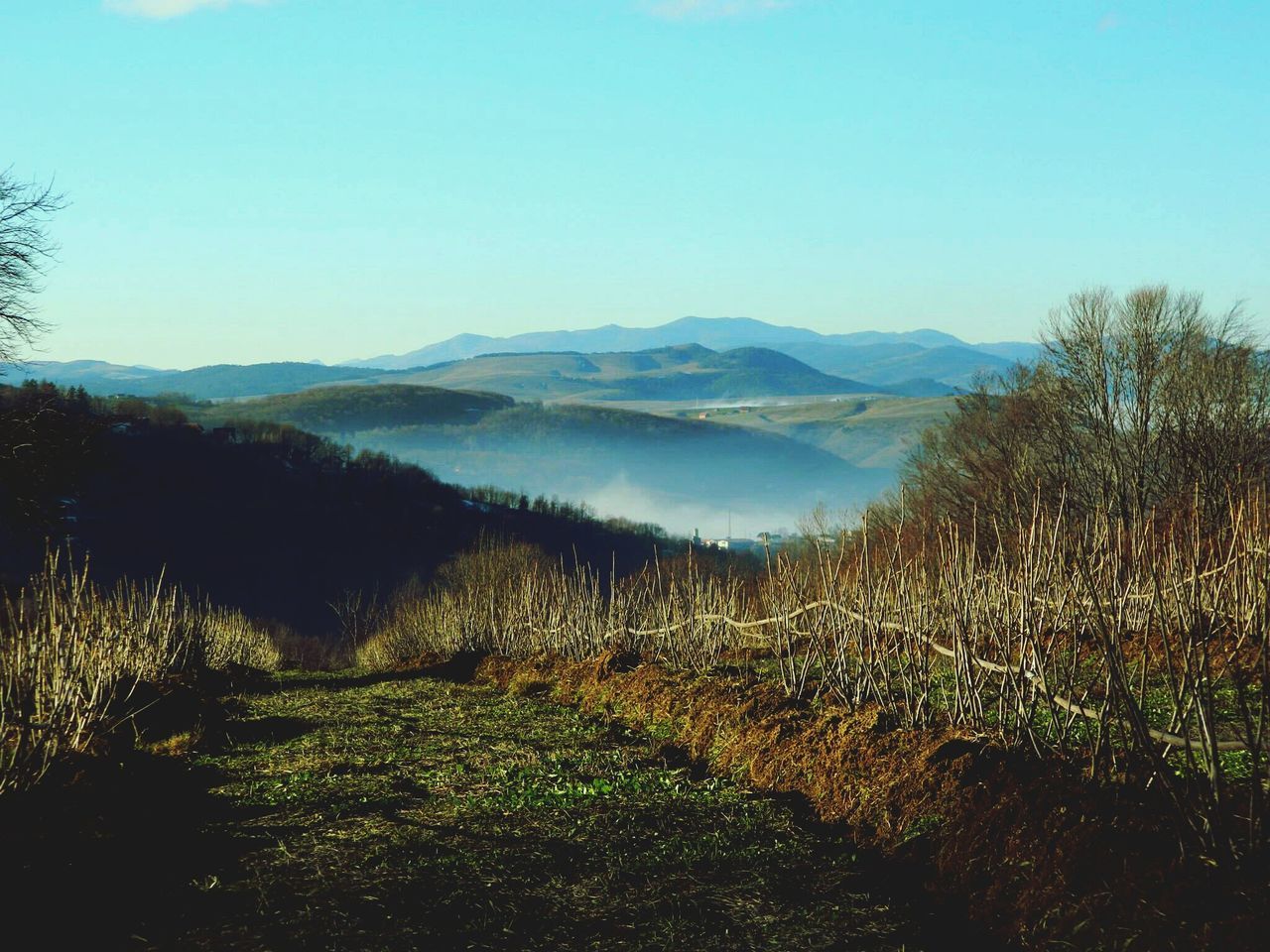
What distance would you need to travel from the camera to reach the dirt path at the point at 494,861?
5.23 metres

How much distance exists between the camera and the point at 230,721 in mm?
12891

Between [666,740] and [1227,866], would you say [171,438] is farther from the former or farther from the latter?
[1227,866]

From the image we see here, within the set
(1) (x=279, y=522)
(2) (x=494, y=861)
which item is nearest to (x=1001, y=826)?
(2) (x=494, y=861)

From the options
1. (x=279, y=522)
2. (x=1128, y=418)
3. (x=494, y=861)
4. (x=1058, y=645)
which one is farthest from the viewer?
(x=279, y=522)

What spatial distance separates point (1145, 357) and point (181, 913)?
36.5 metres

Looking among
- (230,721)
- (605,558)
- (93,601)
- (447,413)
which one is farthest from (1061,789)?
(447,413)

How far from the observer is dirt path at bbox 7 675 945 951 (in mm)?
5230

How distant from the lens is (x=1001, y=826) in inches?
237

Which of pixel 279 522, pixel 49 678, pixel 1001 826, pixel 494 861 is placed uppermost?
pixel 49 678

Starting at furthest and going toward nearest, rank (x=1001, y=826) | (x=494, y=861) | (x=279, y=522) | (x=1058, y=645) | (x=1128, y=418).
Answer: (x=279, y=522) < (x=1128, y=418) < (x=1058, y=645) < (x=494, y=861) < (x=1001, y=826)

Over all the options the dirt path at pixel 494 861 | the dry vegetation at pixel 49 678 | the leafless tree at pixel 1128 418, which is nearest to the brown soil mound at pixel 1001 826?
the dirt path at pixel 494 861

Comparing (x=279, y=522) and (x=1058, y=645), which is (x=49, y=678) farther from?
(x=279, y=522)

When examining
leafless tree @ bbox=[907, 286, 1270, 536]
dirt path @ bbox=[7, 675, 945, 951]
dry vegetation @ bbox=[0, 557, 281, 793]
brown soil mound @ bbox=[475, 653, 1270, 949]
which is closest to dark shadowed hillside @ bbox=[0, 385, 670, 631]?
leafless tree @ bbox=[907, 286, 1270, 536]

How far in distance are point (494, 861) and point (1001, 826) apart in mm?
2696
